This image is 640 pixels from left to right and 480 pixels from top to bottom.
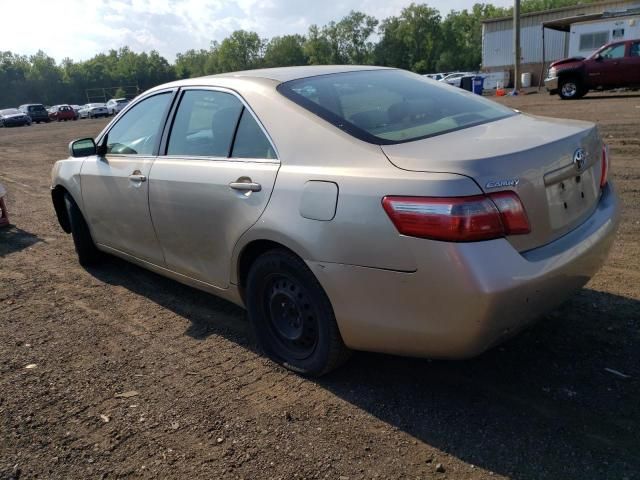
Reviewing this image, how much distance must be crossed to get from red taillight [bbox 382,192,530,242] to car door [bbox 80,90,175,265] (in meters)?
2.17

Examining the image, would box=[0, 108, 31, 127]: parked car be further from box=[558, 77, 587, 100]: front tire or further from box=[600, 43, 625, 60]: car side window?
box=[600, 43, 625, 60]: car side window

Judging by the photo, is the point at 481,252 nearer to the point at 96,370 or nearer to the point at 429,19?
the point at 96,370

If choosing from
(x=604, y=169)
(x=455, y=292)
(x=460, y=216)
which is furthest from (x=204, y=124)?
(x=604, y=169)

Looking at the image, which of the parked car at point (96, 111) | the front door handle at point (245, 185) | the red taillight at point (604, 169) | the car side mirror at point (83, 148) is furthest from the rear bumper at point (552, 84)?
the parked car at point (96, 111)

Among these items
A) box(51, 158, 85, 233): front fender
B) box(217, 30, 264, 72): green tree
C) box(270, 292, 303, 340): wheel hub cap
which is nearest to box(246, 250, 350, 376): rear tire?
box(270, 292, 303, 340): wheel hub cap

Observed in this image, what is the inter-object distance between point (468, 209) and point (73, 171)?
12.7 ft

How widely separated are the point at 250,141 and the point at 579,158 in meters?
1.76

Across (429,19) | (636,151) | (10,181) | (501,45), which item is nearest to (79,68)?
(429,19)

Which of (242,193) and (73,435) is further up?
(242,193)

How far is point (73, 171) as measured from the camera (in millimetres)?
4973

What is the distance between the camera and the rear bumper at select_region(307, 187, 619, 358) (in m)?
2.32

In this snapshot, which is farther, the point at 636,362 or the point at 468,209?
the point at 636,362

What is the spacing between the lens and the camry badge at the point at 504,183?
7.75 feet

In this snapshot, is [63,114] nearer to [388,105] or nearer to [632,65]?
[632,65]
